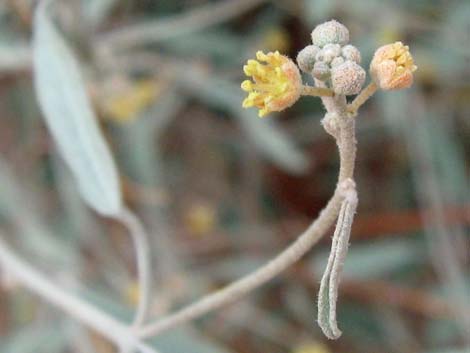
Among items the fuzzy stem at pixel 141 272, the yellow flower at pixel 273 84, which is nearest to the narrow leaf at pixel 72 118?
the fuzzy stem at pixel 141 272

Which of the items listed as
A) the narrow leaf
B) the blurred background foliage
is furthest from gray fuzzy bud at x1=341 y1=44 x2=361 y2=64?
the blurred background foliage

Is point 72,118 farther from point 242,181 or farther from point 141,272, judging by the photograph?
point 242,181

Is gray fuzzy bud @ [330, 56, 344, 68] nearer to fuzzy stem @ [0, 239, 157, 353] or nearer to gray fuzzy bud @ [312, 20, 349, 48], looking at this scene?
gray fuzzy bud @ [312, 20, 349, 48]

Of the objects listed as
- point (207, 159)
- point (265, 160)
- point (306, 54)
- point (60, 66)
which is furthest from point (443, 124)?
point (306, 54)

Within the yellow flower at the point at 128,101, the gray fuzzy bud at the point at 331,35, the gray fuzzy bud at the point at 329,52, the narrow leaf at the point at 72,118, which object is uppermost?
the yellow flower at the point at 128,101

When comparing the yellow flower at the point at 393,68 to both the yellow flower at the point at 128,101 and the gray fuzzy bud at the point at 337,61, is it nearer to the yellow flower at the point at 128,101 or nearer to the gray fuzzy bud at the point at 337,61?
the gray fuzzy bud at the point at 337,61

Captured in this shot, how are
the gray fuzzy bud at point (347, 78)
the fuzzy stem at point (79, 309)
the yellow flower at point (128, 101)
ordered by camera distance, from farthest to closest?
the yellow flower at point (128, 101), the fuzzy stem at point (79, 309), the gray fuzzy bud at point (347, 78)

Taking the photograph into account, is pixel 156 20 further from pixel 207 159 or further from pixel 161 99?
pixel 207 159
